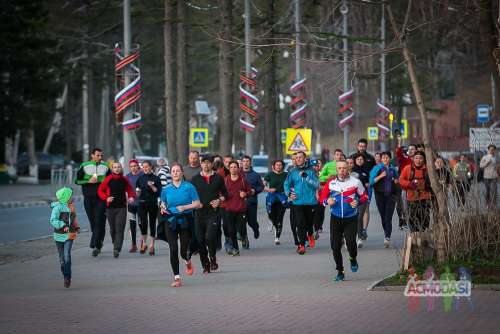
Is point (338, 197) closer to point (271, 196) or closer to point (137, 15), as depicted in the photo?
point (271, 196)

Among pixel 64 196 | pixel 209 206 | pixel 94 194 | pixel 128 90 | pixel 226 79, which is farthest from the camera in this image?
pixel 226 79

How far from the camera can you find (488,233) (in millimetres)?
14969

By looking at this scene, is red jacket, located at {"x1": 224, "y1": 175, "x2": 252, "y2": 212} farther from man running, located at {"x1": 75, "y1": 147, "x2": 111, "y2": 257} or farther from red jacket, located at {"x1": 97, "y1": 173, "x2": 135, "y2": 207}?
man running, located at {"x1": 75, "y1": 147, "x2": 111, "y2": 257}

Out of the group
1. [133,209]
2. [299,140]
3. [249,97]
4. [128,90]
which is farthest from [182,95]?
[133,209]

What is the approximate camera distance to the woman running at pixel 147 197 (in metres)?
20.3

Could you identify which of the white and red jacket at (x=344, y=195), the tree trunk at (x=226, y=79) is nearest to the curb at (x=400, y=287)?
the white and red jacket at (x=344, y=195)

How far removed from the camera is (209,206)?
16859 mm

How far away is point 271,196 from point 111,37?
48715mm

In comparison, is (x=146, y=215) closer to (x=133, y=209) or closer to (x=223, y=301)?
(x=133, y=209)

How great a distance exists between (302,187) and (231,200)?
1.25 metres

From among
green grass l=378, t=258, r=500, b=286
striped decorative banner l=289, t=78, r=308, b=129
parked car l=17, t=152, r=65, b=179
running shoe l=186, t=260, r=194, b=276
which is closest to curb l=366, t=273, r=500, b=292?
green grass l=378, t=258, r=500, b=286

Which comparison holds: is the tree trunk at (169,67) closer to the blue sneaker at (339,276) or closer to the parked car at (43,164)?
the blue sneaker at (339,276)

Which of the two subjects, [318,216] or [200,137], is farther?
[200,137]

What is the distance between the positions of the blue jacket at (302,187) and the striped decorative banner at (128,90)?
787 cm
